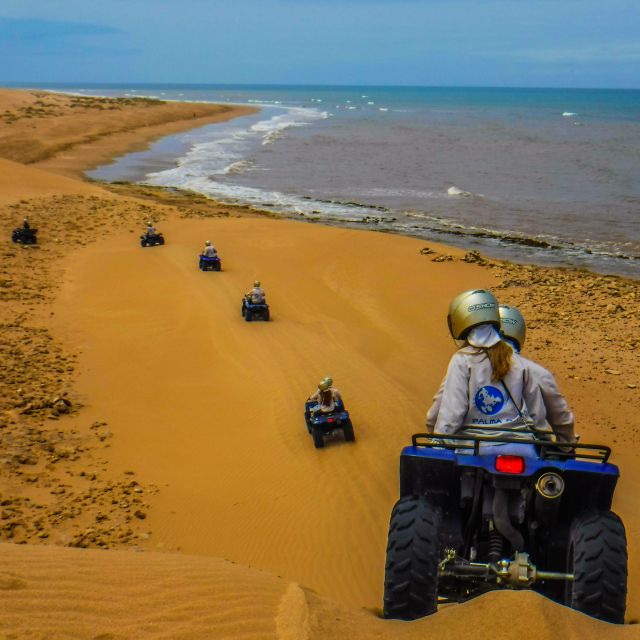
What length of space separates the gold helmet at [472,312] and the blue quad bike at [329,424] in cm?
422

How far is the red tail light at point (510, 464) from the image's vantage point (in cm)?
390

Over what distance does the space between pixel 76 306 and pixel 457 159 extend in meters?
37.0

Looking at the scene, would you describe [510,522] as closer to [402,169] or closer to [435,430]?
[435,430]

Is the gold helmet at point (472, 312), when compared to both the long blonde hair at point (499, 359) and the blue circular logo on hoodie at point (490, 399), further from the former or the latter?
the blue circular logo on hoodie at point (490, 399)

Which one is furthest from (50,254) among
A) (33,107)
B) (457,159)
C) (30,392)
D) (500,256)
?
(33,107)

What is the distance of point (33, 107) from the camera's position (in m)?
65.5

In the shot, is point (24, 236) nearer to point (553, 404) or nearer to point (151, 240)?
point (151, 240)

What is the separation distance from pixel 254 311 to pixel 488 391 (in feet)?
31.9

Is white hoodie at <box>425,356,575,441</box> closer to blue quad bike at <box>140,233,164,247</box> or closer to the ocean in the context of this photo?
the ocean

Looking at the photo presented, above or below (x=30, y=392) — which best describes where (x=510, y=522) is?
above

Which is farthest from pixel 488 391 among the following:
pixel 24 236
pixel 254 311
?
pixel 24 236

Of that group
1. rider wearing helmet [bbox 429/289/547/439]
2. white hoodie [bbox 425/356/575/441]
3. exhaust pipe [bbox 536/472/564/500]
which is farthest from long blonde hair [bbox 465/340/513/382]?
exhaust pipe [bbox 536/472/564/500]

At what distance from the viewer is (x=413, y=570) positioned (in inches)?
154

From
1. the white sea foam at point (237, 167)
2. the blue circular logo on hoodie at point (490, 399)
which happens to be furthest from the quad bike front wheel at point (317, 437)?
the white sea foam at point (237, 167)
